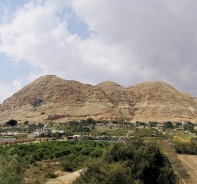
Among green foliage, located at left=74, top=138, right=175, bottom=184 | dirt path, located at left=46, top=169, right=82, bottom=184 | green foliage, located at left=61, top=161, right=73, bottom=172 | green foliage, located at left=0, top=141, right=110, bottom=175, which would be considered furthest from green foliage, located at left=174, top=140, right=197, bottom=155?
dirt path, located at left=46, top=169, right=82, bottom=184

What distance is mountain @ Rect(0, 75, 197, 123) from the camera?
147625 millimetres

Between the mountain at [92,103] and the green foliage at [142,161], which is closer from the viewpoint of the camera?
the green foliage at [142,161]

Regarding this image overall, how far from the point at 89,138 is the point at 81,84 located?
108 m

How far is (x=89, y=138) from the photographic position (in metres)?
76.1

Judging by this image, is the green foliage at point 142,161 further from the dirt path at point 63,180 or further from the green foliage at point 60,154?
the green foliage at point 60,154

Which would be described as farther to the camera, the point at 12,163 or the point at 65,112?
the point at 65,112

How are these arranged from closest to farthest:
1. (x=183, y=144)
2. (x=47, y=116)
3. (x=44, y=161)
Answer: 1. (x=44, y=161)
2. (x=183, y=144)
3. (x=47, y=116)

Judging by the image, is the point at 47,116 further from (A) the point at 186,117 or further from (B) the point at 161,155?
(B) the point at 161,155

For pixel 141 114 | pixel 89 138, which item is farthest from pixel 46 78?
pixel 89 138

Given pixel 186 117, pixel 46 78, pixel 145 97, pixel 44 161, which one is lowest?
pixel 44 161

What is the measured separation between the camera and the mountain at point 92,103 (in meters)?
148

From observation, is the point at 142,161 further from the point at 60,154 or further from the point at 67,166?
the point at 60,154

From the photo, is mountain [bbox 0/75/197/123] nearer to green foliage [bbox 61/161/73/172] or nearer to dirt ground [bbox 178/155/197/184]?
dirt ground [bbox 178/155/197/184]

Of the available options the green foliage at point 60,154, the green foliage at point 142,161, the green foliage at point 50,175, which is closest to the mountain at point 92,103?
the green foliage at point 60,154
